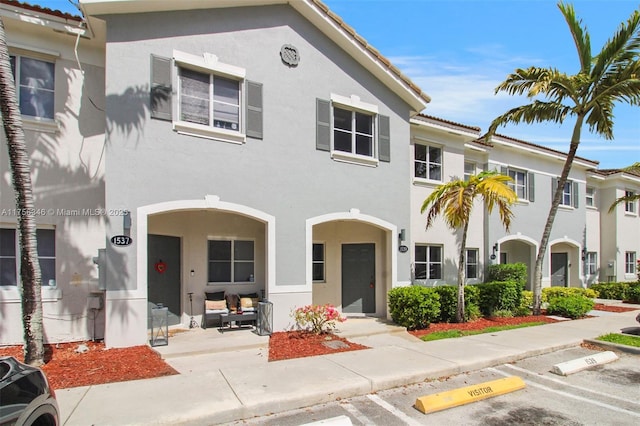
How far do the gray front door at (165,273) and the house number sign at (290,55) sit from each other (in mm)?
5638

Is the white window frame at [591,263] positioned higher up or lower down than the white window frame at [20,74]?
lower down

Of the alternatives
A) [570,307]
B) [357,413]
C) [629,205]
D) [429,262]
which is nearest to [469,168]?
[429,262]

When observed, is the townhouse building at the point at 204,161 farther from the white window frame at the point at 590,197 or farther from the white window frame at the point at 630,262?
the white window frame at the point at 630,262

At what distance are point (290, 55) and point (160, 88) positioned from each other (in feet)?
12.0

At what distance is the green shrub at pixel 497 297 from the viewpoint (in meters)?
13.4

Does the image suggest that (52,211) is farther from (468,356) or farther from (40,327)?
(468,356)

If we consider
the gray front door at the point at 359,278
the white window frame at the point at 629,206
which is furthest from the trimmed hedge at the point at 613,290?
the gray front door at the point at 359,278

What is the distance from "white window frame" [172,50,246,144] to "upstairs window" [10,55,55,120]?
9.56ft

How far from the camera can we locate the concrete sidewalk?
543 cm

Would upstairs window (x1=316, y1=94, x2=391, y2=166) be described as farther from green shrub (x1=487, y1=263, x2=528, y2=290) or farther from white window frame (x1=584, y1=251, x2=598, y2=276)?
white window frame (x1=584, y1=251, x2=598, y2=276)

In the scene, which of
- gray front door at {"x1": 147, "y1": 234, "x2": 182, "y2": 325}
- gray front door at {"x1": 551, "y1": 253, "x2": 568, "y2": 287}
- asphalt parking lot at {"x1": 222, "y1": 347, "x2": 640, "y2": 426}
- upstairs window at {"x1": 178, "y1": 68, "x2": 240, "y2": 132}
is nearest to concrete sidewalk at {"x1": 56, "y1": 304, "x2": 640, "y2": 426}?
asphalt parking lot at {"x1": 222, "y1": 347, "x2": 640, "y2": 426}

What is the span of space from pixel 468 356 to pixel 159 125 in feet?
27.3

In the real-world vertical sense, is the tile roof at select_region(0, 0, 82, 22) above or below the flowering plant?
above

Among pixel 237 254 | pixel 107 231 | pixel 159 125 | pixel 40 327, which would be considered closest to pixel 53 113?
pixel 159 125
